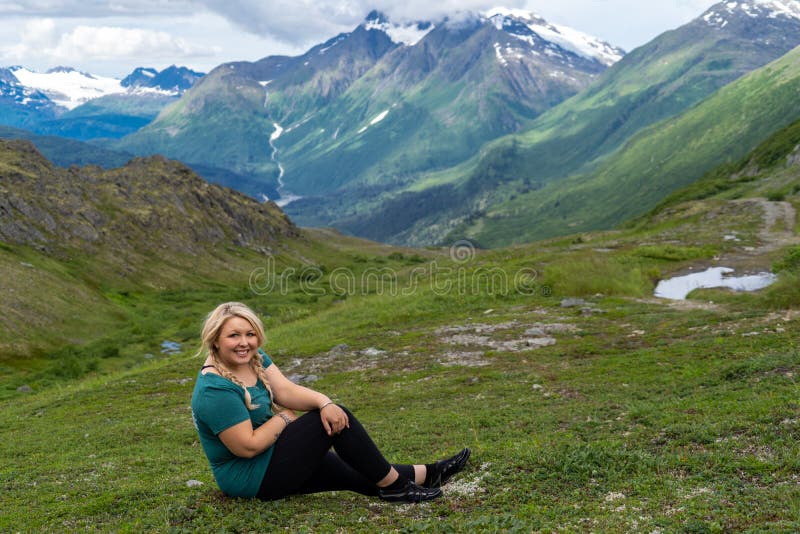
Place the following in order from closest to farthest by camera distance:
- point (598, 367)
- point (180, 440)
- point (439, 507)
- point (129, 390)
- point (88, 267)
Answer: point (439, 507)
point (180, 440)
point (598, 367)
point (129, 390)
point (88, 267)

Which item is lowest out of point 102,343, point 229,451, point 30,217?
point 102,343

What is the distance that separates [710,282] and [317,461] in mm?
37903

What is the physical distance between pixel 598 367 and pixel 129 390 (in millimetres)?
24659

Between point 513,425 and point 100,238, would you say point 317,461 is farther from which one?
point 100,238

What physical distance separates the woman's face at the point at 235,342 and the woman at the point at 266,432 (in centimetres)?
2

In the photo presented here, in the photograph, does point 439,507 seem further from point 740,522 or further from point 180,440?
point 180,440

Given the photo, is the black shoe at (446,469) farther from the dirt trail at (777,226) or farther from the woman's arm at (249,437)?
the dirt trail at (777,226)

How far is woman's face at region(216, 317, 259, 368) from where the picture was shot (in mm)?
10406

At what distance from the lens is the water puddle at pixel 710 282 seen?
38947 mm

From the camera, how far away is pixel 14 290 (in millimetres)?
64188

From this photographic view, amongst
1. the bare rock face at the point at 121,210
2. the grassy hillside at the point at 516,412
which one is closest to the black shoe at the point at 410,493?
Answer: the grassy hillside at the point at 516,412

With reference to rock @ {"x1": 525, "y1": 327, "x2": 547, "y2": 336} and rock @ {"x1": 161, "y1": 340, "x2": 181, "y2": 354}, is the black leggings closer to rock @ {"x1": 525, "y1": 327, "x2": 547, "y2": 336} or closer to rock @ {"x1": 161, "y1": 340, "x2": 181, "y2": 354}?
rock @ {"x1": 525, "y1": 327, "x2": 547, "y2": 336}

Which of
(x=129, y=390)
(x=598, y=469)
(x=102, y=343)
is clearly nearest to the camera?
(x=598, y=469)

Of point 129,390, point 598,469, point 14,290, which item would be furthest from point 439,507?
point 14,290
